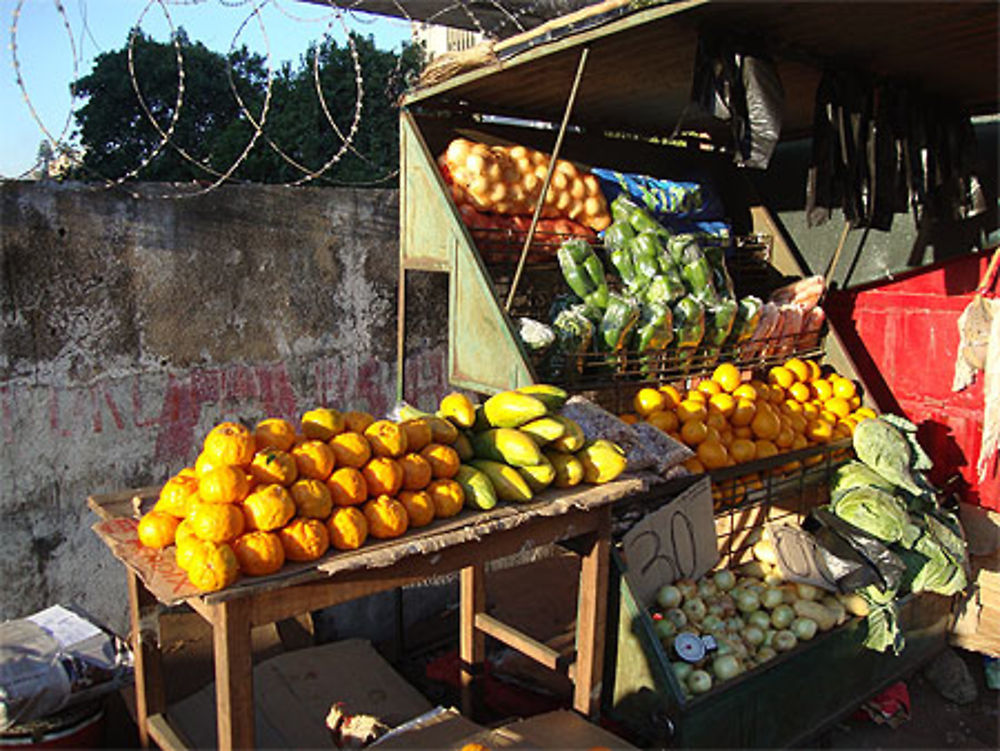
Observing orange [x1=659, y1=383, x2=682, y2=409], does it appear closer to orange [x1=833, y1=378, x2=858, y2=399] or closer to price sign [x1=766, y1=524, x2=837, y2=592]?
price sign [x1=766, y1=524, x2=837, y2=592]

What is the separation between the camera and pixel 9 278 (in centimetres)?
334

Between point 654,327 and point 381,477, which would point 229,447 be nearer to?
point 381,477

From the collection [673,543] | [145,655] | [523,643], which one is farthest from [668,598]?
[145,655]

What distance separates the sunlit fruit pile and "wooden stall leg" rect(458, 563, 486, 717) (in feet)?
3.54

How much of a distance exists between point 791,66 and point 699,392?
1.76 m

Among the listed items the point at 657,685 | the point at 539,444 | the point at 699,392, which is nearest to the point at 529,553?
the point at 699,392

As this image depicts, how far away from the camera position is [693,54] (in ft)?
12.4

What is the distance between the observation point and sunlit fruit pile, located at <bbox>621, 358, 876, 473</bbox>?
12.7 ft

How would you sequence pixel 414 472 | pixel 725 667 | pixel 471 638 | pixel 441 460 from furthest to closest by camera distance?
1. pixel 471 638
2. pixel 725 667
3. pixel 441 460
4. pixel 414 472

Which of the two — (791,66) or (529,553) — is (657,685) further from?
(791,66)

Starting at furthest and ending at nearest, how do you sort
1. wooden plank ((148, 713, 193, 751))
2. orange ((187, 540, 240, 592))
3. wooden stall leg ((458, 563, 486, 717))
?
1. wooden stall leg ((458, 563, 486, 717))
2. wooden plank ((148, 713, 193, 751))
3. orange ((187, 540, 240, 592))

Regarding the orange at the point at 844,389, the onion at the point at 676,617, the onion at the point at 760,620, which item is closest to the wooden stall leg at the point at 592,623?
the onion at the point at 676,617

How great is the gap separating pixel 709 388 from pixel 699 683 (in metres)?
1.58

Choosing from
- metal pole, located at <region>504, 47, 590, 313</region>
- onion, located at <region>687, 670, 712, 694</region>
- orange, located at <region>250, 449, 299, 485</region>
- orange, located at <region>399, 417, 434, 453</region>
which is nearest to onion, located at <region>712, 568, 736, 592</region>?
onion, located at <region>687, 670, 712, 694</region>
